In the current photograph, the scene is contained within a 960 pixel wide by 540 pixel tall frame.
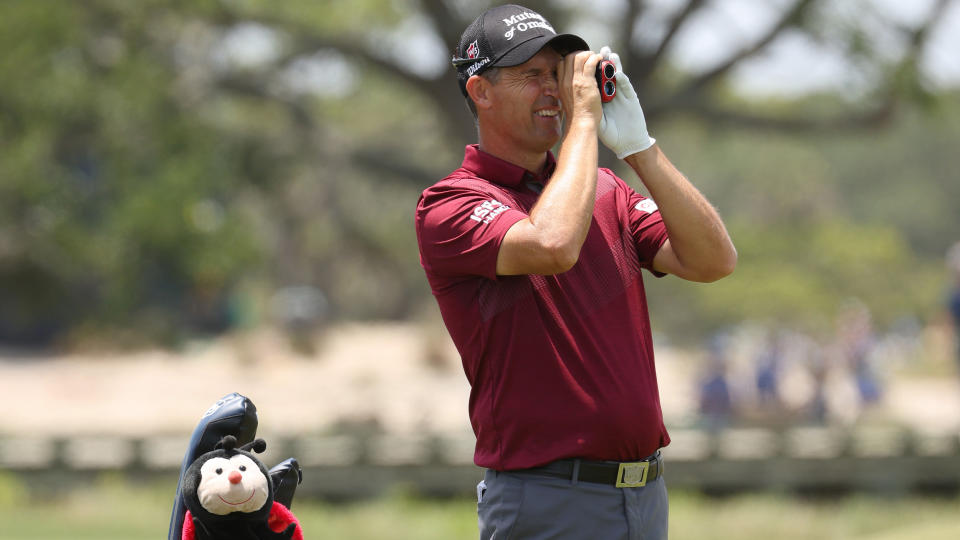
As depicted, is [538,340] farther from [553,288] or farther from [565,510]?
[565,510]

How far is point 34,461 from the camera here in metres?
14.7

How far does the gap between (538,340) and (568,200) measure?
0.36 m

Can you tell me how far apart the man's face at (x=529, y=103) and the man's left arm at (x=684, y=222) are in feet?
0.77

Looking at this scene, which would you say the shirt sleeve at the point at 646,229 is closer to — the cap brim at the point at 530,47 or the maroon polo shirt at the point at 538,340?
the maroon polo shirt at the point at 538,340

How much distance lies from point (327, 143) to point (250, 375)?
Answer: 434 centimetres

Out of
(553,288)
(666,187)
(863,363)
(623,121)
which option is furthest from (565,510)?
(863,363)

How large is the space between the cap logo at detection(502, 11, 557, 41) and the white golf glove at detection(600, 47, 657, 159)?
19cm

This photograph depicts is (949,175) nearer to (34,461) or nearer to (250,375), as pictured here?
(250,375)

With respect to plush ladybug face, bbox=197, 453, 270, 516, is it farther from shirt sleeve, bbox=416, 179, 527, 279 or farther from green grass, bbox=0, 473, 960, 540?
green grass, bbox=0, 473, 960, 540

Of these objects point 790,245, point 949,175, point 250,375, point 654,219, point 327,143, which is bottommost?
point 654,219

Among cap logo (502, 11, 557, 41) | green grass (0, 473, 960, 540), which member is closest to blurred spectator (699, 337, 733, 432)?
green grass (0, 473, 960, 540)

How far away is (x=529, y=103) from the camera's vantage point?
11.2ft

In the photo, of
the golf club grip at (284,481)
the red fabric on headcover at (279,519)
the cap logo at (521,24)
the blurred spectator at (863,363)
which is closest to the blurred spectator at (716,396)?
the blurred spectator at (863,363)

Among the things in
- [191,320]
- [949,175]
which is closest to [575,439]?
[191,320]
